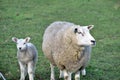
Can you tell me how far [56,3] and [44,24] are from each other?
16.9ft

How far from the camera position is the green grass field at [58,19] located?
998 centimetres

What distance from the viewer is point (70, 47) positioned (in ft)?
26.3

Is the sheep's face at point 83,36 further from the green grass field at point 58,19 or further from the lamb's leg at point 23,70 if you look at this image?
the lamb's leg at point 23,70

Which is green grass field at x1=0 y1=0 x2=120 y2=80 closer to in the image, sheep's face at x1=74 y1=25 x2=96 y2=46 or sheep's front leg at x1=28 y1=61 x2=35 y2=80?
sheep's front leg at x1=28 y1=61 x2=35 y2=80

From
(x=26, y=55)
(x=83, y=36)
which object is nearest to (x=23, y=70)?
(x=26, y=55)

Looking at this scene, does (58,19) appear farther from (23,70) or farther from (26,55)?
(26,55)

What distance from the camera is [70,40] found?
26.2ft

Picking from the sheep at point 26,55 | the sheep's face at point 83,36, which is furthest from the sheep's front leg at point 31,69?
the sheep's face at point 83,36

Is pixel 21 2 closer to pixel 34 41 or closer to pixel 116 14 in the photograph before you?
pixel 116 14

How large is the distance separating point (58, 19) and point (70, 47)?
30.4 feet

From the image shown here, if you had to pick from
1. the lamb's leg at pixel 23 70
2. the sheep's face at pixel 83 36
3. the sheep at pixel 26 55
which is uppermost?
the sheep's face at pixel 83 36

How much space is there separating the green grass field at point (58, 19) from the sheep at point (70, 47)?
2.69 ft

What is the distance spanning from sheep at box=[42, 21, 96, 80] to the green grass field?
819 millimetres

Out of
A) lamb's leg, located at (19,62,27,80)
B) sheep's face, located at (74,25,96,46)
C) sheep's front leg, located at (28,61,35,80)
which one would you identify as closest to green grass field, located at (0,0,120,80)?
lamb's leg, located at (19,62,27,80)
